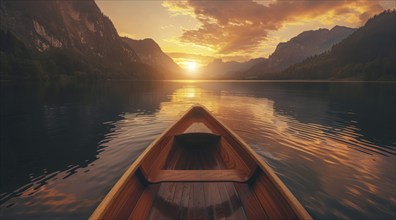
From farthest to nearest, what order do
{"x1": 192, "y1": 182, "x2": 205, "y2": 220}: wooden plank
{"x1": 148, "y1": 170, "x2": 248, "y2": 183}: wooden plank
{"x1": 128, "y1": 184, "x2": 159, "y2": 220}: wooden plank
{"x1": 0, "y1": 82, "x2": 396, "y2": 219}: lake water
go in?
{"x1": 0, "y1": 82, "x2": 396, "y2": 219}: lake water
{"x1": 148, "y1": 170, "x2": 248, "y2": 183}: wooden plank
{"x1": 192, "y1": 182, "x2": 205, "y2": 220}: wooden plank
{"x1": 128, "y1": 184, "x2": 159, "y2": 220}: wooden plank

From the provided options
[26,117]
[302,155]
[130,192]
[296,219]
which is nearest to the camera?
[296,219]

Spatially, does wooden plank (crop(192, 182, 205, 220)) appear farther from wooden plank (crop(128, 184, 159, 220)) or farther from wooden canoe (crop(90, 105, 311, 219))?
wooden plank (crop(128, 184, 159, 220))

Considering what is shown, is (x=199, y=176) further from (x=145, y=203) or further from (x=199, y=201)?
(x=145, y=203)

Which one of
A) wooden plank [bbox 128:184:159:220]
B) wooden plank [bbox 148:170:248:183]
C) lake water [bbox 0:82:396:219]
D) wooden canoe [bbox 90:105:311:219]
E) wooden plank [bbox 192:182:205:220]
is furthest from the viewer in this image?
lake water [bbox 0:82:396:219]

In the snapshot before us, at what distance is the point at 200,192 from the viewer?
641cm

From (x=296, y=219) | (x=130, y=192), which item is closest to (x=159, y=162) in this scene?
(x=130, y=192)

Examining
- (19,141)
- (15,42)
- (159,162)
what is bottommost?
(19,141)

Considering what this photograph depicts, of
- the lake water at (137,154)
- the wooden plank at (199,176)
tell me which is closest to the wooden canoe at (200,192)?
the wooden plank at (199,176)

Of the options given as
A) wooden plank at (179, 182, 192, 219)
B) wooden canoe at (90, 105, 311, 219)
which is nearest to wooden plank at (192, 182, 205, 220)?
wooden canoe at (90, 105, 311, 219)

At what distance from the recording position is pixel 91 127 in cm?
2041

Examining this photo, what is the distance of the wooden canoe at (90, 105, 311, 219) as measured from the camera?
498cm

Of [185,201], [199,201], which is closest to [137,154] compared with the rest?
[185,201]

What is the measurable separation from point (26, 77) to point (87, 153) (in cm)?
10943

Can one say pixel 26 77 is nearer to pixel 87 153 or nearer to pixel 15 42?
pixel 15 42
